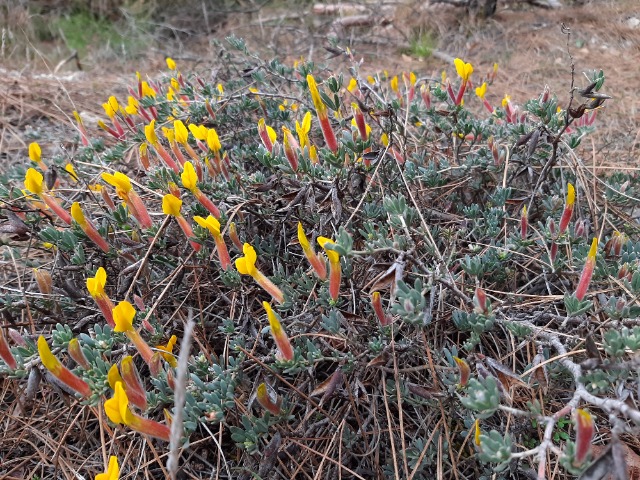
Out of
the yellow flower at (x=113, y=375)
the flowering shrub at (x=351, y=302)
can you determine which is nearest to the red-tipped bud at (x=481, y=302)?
the flowering shrub at (x=351, y=302)

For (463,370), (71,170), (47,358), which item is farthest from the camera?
(71,170)

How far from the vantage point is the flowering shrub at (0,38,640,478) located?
1190mm

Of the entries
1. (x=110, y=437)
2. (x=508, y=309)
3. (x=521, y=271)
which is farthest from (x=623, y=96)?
(x=110, y=437)

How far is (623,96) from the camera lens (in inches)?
146

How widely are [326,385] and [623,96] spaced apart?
3671 millimetres

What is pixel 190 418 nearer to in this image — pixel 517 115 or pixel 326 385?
pixel 326 385

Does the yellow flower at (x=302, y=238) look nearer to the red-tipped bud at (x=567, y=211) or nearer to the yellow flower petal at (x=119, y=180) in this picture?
the yellow flower petal at (x=119, y=180)

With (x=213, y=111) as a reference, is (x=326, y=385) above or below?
below

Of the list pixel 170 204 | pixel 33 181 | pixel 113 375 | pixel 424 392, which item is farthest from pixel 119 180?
pixel 424 392

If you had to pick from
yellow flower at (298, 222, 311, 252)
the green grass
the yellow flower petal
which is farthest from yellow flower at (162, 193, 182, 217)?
Answer: the green grass

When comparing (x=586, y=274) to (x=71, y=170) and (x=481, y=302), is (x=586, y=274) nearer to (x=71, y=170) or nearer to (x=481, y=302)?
(x=481, y=302)

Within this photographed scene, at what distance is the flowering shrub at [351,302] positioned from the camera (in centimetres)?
119

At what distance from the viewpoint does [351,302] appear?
155cm

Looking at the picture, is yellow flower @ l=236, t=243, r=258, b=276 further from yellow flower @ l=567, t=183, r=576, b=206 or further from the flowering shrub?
yellow flower @ l=567, t=183, r=576, b=206
